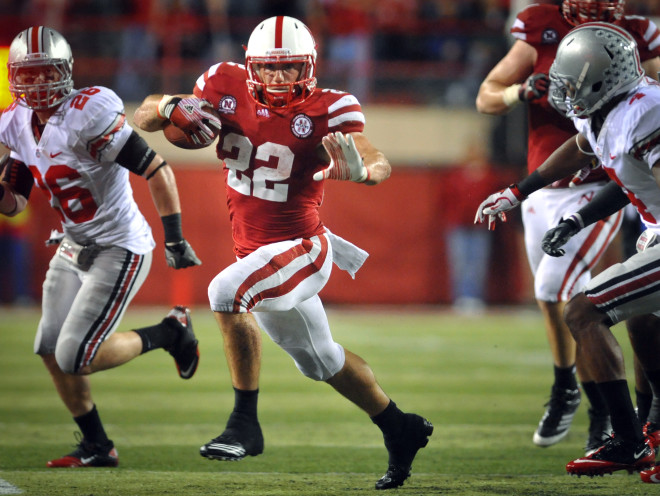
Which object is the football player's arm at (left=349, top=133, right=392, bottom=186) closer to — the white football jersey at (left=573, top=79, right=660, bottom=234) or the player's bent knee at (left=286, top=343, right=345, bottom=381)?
the player's bent knee at (left=286, top=343, right=345, bottom=381)

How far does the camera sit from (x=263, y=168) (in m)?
4.08

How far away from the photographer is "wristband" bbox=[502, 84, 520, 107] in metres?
4.89

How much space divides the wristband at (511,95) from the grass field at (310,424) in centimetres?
170

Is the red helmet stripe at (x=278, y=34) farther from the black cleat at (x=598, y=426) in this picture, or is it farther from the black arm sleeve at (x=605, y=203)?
the black cleat at (x=598, y=426)

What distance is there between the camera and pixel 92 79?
40.0 ft

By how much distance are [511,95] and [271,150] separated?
57.6 inches

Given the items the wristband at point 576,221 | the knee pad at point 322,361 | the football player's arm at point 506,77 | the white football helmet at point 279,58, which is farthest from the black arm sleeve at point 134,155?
the wristband at point 576,221

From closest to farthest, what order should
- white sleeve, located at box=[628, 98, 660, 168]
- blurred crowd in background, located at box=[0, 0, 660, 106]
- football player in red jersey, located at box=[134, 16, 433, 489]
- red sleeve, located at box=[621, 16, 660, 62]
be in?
white sleeve, located at box=[628, 98, 660, 168]
football player in red jersey, located at box=[134, 16, 433, 489]
red sleeve, located at box=[621, 16, 660, 62]
blurred crowd in background, located at box=[0, 0, 660, 106]

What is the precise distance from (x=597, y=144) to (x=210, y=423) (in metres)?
2.90

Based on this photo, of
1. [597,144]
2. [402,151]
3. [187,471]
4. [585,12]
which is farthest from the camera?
[402,151]

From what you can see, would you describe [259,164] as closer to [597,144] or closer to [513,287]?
[597,144]

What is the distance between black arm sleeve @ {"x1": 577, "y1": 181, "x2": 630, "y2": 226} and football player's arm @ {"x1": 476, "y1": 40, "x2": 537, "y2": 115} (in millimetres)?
974

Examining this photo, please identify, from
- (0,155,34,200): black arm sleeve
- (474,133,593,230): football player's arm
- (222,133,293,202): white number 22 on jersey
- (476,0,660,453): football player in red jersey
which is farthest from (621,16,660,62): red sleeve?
(0,155,34,200): black arm sleeve

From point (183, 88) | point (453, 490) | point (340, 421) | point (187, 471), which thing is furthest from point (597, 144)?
point (183, 88)
